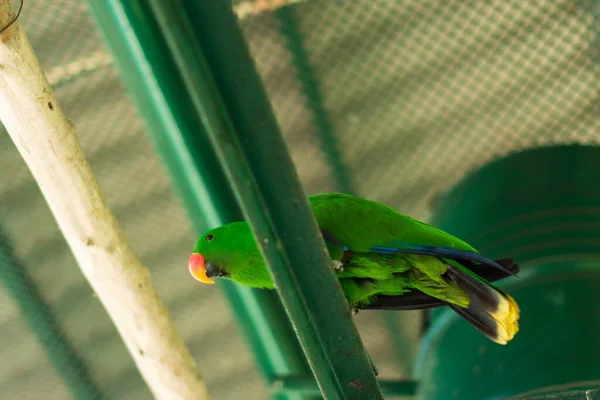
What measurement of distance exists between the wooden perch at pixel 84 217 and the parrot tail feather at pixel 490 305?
0.60 metres

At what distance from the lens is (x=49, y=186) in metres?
1.00

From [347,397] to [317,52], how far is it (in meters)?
2.04

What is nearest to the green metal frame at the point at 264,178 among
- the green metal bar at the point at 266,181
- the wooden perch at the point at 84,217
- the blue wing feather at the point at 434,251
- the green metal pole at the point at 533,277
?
the green metal bar at the point at 266,181

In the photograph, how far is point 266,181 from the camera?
0.71 meters

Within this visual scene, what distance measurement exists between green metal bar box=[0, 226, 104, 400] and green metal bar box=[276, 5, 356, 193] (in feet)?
4.66

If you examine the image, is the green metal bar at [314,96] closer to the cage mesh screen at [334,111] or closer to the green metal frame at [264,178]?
the cage mesh screen at [334,111]

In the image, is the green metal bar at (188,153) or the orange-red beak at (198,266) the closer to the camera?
the orange-red beak at (198,266)

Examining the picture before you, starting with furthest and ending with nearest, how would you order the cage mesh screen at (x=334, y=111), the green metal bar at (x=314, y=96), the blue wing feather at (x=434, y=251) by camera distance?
the green metal bar at (x=314, y=96) < the cage mesh screen at (x=334, y=111) < the blue wing feather at (x=434, y=251)

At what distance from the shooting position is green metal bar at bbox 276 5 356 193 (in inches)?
103

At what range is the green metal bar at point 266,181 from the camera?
0.66 m

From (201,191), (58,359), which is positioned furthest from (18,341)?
(201,191)

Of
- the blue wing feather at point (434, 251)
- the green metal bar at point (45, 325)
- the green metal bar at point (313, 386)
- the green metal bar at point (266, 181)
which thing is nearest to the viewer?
the green metal bar at point (266, 181)

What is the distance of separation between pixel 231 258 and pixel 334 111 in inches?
67.0

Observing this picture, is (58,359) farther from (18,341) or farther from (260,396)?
(260,396)
